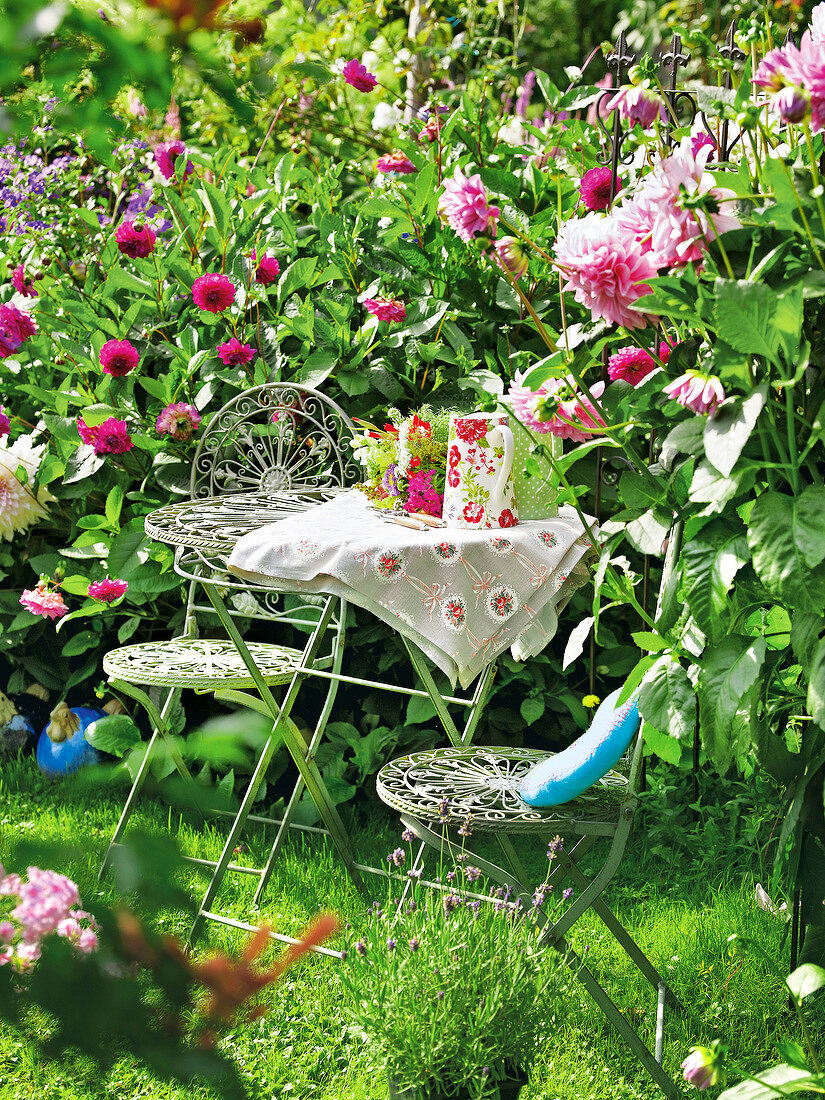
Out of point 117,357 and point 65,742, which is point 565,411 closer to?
point 117,357

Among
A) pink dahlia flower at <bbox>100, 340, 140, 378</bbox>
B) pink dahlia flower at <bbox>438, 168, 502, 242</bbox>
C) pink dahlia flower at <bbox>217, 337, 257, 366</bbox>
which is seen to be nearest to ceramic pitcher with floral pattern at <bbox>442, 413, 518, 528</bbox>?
pink dahlia flower at <bbox>438, 168, 502, 242</bbox>

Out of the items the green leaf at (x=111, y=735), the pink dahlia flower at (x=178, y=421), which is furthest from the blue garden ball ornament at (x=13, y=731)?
the pink dahlia flower at (x=178, y=421)

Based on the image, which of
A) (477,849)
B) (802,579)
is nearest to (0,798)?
(477,849)

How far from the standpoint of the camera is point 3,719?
142 inches

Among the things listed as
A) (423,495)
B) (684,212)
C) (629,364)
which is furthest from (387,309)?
(684,212)

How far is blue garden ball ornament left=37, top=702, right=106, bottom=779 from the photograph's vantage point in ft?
11.2

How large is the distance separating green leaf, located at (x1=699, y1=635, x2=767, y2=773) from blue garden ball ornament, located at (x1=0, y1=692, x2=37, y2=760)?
259cm

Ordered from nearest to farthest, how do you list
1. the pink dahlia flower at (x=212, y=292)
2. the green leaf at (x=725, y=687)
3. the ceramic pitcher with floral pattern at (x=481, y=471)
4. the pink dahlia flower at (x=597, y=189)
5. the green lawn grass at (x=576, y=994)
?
the green leaf at (x=725, y=687)
the green lawn grass at (x=576, y=994)
the ceramic pitcher with floral pattern at (x=481, y=471)
the pink dahlia flower at (x=597, y=189)
the pink dahlia flower at (x=212, y=292)

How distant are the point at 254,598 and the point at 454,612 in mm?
1162

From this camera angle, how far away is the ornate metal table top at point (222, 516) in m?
2.28

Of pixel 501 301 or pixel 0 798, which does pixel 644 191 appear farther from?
pixel 0 798

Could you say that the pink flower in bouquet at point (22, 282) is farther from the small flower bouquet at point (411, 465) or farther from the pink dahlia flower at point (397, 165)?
the small flower bouquet at point (411, 465)

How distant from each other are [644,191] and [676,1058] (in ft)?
5.23

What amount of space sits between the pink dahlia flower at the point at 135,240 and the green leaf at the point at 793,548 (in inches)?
82.8
